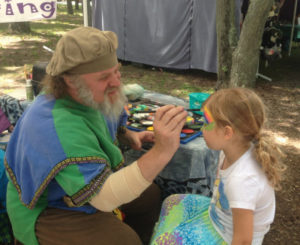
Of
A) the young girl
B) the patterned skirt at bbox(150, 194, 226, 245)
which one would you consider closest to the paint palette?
the patterned skirt at bbox(150, 194, 226, 245)

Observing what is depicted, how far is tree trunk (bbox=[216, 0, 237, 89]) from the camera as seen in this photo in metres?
4.89

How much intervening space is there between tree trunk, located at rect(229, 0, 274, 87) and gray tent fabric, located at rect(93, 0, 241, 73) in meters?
0.97

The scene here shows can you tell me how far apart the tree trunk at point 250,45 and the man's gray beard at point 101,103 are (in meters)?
3.49

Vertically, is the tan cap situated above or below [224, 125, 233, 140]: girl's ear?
above

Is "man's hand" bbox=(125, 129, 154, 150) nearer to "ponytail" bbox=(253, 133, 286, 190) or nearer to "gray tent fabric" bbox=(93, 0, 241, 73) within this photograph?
"ponytail" bbox=(253, 133, 286, 190)

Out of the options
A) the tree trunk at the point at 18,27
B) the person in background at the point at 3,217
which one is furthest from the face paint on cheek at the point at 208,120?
the tree trunk at the point at 18,27

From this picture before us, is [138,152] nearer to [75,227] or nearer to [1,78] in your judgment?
[75,227]

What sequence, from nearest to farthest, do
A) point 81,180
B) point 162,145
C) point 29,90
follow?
point 81,180
point 162,145
point 29,90

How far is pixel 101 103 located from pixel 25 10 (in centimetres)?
224

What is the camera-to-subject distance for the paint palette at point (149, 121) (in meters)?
2.04

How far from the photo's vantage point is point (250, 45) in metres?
4.72

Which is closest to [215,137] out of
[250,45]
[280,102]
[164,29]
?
[250,45]

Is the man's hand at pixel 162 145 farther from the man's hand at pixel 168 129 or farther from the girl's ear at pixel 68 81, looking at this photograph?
the girl's ear at pixel 68 81

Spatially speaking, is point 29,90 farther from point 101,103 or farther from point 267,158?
point 267,158
